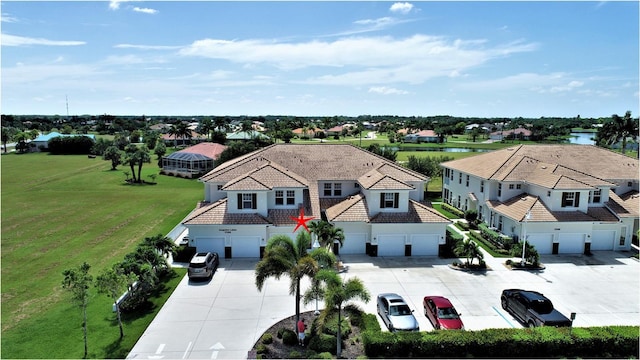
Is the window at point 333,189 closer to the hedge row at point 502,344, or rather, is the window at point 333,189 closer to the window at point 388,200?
the window at point 388,200

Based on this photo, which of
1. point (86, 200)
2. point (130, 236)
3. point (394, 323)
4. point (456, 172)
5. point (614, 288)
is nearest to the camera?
point (394, 323)

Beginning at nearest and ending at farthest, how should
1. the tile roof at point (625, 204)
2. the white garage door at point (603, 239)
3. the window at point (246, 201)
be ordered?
the window at point (246, 201)
the white garage door at point (603, 239)
the tile roof at point (625, 204)

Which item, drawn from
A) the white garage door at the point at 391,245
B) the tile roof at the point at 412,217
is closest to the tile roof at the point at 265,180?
the tile roof at the point at 412,217

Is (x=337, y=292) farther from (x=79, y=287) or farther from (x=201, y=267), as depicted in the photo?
(x=201, y=267)

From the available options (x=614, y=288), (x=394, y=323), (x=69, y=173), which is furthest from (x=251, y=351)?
(x=69, y=173)

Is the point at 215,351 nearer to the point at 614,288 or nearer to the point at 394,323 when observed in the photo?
the point at 394,323
